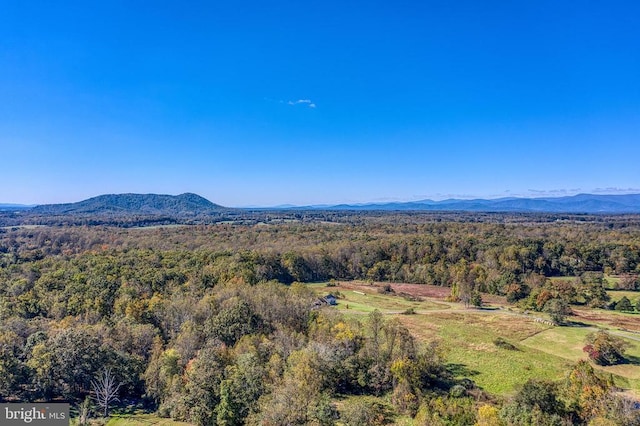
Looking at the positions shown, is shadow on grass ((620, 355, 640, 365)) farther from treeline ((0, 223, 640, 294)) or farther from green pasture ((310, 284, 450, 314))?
treeline ((0, 223, 640, 294))

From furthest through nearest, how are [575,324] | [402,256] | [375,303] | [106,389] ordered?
[402,256]
[375,303]
[575,324]
[106,389]

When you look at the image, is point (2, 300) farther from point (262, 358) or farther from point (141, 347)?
point (262, 358)

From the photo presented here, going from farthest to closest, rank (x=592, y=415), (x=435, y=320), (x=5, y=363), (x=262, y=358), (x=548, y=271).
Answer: (x=548, y=271) < (x=435, y=320) < (x=262, y=358) < (x=5, y=363) < (x=592, y=415)

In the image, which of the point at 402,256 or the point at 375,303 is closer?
the point at 375,303

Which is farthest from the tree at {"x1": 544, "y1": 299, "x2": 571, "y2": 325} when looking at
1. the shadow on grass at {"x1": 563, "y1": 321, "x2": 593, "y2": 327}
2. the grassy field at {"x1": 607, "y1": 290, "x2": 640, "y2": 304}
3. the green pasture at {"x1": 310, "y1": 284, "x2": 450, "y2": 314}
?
the grassy field at {"x1": 607, "y1": 290, "x2": 640, "y2": 304}

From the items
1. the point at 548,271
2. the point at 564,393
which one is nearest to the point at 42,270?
the point at 564,393

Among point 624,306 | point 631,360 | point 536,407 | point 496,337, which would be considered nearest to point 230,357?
point 536,407

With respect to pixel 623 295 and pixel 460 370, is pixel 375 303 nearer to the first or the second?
pixel 460 370
